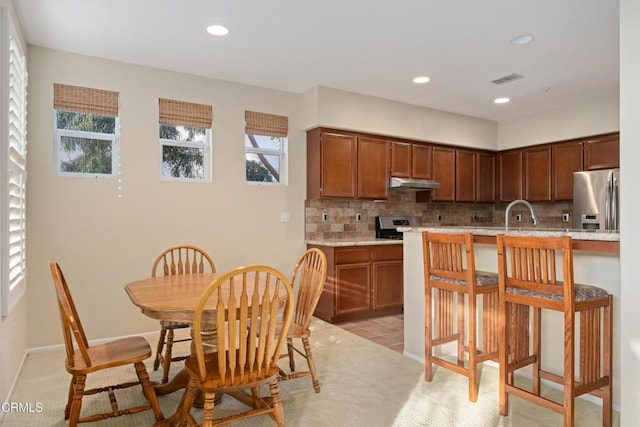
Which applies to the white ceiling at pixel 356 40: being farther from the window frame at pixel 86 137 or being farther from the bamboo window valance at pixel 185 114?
the window frame at pixel 86 137

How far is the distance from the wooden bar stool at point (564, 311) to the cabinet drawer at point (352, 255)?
7.21 feet

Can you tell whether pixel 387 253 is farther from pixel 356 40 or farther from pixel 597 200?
pixel 597 200

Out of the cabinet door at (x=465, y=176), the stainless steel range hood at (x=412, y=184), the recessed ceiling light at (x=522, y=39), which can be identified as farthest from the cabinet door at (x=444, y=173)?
the recessed ceiling light at (x=522, y=39)

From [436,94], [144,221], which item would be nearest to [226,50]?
[144,221]

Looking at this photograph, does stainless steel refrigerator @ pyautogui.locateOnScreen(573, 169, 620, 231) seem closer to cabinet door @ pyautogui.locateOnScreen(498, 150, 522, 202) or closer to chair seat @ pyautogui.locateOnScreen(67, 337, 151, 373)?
cabinet door @ pyautogui.locateOnScreen(498, 150, 522, 202)

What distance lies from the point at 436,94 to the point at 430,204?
1.75 m

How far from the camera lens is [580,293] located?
2260mm

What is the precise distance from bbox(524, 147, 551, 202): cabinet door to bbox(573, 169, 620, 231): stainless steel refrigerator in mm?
532

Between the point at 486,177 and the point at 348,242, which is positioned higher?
the point at 486,177

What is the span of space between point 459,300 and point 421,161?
119 inches

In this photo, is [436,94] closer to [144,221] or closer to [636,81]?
[636,81]

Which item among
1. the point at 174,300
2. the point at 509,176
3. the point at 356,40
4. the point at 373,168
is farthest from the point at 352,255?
the point at 509,176

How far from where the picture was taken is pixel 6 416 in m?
2.43

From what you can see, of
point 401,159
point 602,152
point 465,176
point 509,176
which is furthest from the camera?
point 509,176
